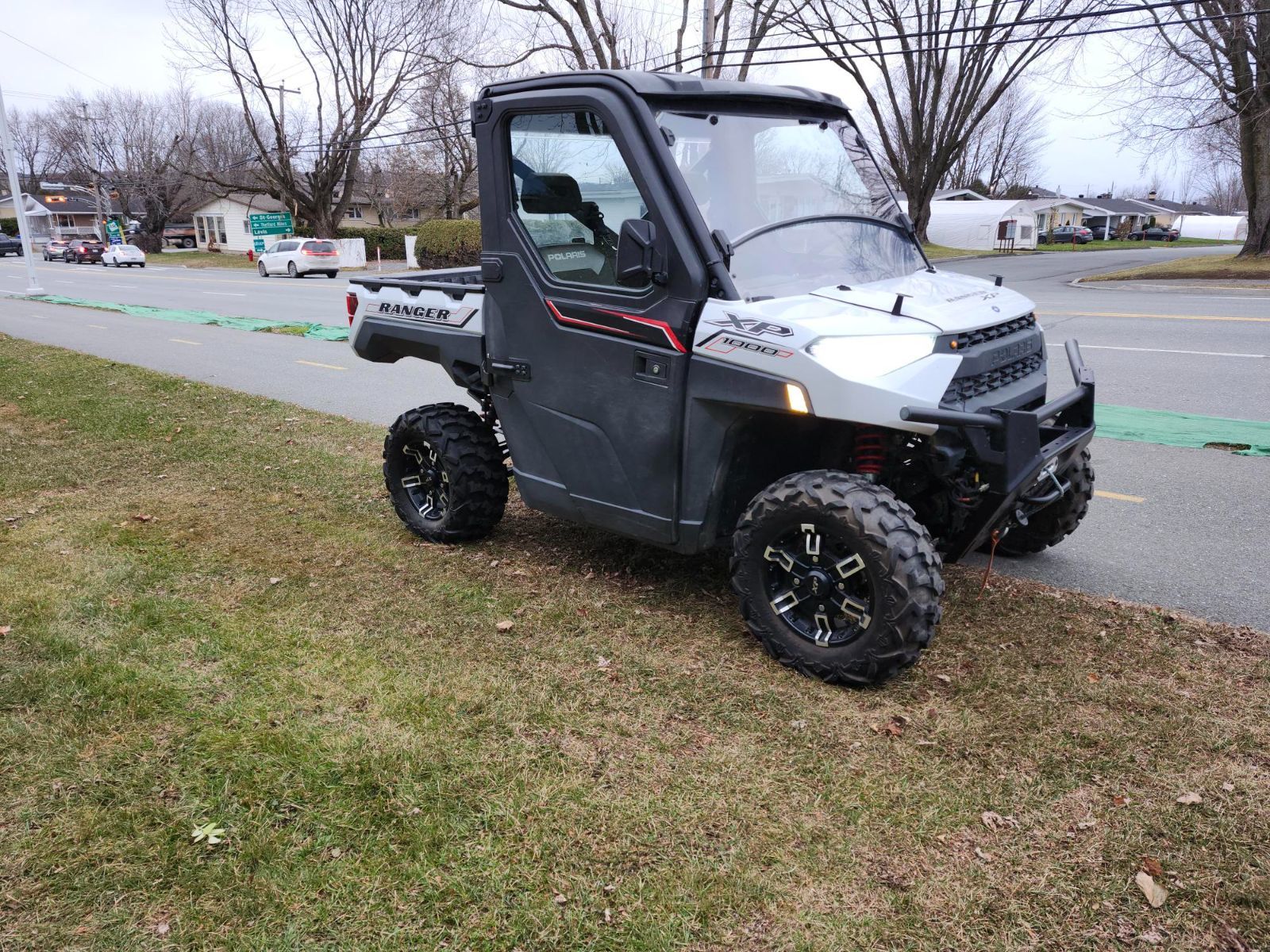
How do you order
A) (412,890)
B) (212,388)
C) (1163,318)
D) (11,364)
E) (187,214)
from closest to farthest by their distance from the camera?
(412,890) → (212,388) → (11,364) → (1163,318) → (187,214)

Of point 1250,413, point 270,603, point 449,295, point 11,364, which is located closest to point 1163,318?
point 1250,413

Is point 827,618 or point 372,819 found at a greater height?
point 827,618

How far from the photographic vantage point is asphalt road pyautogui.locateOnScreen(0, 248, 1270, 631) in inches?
198

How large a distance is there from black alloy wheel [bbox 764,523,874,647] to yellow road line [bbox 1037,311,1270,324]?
42.9 ft

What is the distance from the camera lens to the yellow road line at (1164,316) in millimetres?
14191

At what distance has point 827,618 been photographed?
3.82 metres

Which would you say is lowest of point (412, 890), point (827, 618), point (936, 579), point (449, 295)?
point (412, 890)

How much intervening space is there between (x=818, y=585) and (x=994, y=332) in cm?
127

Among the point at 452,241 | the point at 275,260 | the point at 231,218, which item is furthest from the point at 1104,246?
the point at 231,218

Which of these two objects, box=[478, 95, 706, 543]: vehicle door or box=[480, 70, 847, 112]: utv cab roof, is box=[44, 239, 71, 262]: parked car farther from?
box=[480, 70, 847, 112]: utv cab roof

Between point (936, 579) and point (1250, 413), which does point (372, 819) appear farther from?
point (1250, 413)

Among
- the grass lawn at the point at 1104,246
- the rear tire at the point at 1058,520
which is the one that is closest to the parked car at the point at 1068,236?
the grass lawn at the point at 1104,246

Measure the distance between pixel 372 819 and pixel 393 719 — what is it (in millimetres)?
588

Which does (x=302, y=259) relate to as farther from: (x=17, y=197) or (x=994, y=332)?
(x=994, y=332)
